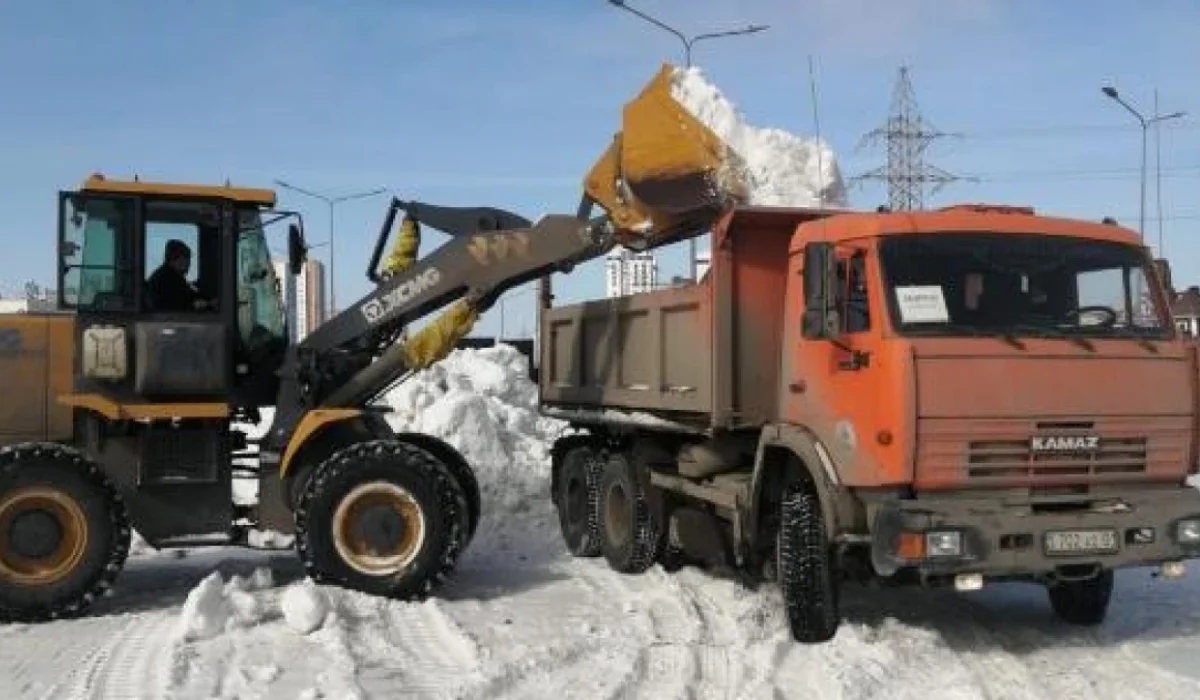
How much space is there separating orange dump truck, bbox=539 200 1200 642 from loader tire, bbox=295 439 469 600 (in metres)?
2.16

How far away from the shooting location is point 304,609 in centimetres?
820

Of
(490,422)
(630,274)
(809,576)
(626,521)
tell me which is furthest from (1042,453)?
(490,422)

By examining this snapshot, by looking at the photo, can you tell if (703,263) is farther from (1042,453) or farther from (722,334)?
(1042,453)

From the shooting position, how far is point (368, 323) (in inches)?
406

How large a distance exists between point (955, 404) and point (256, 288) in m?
5.52

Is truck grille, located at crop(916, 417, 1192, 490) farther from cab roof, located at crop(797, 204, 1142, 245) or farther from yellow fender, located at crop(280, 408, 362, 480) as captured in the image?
yellow fender, located at crop(280, 408, 362, 480)

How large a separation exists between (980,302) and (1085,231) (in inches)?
41.0

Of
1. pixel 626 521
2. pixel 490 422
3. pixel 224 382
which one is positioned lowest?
pixel 626 521

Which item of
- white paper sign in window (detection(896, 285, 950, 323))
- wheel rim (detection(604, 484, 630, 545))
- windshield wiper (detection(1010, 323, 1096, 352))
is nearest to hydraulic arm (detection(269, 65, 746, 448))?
white paper sign in window (detection(896, 285, 950, 323))

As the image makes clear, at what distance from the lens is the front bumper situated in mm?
7309

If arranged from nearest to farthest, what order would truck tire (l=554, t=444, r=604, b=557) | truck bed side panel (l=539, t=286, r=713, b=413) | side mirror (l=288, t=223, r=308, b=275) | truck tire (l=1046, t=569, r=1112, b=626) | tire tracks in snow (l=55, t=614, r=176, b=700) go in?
tire tracks in snow (l=55, t=614, r=176, b=700) < truck tire (l=1046, t=569, r=1112, b=626) < truck bed side panel (l=539, t=286, r=713, b=413) < side mirror (l=288, t=223, r=308, b=275) < truck tire (l=554, t=444, r=604, b=557)

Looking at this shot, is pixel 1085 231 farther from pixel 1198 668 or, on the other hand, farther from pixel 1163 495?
pixel 1198 668

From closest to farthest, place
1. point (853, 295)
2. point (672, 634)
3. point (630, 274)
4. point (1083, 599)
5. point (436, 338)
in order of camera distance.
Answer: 1. point (853, 295)
2. point (672, 634)
3. point (1083, 599)
4. point (436, 338)
5. point (630, 274)

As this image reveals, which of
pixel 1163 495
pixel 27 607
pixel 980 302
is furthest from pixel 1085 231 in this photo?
pixel 27 607
